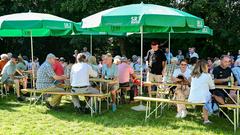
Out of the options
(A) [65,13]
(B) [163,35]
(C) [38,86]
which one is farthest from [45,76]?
(A) [65,13]

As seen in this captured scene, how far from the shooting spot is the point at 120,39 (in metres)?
22.2

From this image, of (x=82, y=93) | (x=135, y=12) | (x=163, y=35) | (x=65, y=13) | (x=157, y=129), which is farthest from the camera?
(x=65, y=13)

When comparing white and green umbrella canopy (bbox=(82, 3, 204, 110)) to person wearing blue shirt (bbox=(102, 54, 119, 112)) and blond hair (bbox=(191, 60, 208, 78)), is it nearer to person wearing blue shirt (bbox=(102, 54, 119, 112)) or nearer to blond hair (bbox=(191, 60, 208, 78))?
blond hair (bbox=(191, 60, 208, 78))

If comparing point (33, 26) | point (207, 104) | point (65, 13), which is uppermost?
point (65, 13)

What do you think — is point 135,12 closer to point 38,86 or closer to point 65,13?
point 38,86

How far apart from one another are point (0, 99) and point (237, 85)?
6832 millimetres

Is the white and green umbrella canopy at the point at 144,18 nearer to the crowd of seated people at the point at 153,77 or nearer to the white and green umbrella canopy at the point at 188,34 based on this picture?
the crowd of seated people at the point at 153,77

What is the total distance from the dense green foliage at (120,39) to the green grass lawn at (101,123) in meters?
12.0

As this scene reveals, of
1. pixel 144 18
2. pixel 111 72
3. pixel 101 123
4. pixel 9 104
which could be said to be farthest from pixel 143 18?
pixel 9 104

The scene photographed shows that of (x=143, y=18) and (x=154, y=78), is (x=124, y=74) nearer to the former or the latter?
(x=154, y=78)

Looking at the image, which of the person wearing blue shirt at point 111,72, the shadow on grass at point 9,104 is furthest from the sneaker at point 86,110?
the shadow on grass at point 9,104

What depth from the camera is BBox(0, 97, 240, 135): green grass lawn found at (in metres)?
7.14

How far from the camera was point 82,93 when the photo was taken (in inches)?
340

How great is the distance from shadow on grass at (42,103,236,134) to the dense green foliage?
39.1 ft
